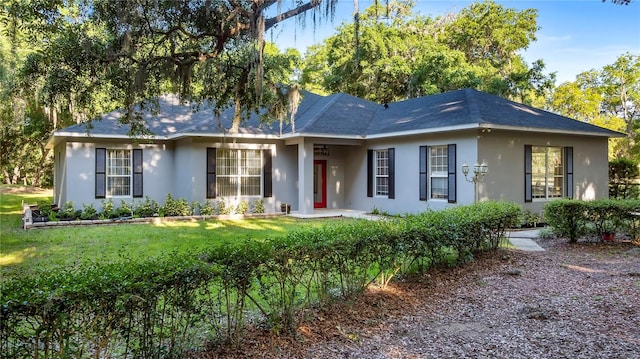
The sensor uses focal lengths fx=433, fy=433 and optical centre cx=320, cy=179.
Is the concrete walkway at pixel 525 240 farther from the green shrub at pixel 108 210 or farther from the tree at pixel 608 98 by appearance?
the tree at pixel 608 98

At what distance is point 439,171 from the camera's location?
505 inches

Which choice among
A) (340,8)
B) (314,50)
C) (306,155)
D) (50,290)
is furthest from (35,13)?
(314,50)

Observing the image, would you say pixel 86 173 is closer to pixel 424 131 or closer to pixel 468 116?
pixel 424 131

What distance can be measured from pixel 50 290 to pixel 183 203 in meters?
11.2

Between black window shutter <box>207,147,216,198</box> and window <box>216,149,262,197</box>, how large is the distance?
0.79 feet

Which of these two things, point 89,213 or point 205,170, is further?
point 205,170

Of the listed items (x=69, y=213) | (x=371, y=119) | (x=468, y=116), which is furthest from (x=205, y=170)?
(x=468, y=116)

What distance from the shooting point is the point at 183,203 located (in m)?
13.7

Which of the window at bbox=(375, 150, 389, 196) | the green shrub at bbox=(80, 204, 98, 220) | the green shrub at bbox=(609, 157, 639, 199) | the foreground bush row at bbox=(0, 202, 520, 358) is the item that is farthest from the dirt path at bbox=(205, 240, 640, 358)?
the green shrub at bbox=(609, 157, 639, 199)

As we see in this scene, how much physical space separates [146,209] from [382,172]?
781 centimetres

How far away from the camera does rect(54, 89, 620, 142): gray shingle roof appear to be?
12297mm

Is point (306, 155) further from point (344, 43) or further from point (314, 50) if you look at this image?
point (314, 50)

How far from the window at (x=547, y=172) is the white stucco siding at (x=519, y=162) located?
0.22 meters

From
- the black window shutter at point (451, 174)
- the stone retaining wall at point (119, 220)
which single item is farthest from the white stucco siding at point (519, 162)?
the stone retaining wall at point (119, 220)
